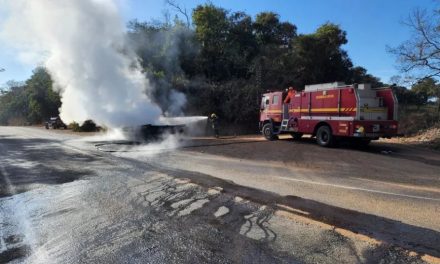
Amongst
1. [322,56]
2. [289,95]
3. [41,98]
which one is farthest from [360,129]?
[41,98]

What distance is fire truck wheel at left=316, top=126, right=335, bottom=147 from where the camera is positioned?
16.7 metres

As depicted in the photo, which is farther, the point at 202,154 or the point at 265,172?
the point at 202,154

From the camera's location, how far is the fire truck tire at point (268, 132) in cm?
2069

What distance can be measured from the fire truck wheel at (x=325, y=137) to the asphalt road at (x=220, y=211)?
11.9ft

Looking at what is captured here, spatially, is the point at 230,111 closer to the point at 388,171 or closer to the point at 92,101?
the point at 92,101

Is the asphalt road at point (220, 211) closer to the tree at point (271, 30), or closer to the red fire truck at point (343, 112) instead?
the red fire truck at point (343, 112)

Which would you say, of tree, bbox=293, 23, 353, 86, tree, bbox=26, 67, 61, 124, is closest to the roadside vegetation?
tree, bbox=293, 23, 353, 86

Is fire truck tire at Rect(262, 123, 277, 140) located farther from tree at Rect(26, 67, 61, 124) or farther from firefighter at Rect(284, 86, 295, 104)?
tree at Rect(26, 67, 61, 124)

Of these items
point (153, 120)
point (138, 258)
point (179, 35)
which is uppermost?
point (179, 35)

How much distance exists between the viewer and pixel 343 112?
16.1 m

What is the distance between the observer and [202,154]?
1534 centimetres

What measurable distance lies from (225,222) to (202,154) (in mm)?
9316

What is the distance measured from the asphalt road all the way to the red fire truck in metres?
2.88

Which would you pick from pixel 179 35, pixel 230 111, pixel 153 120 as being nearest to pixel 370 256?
pixel 153 120
